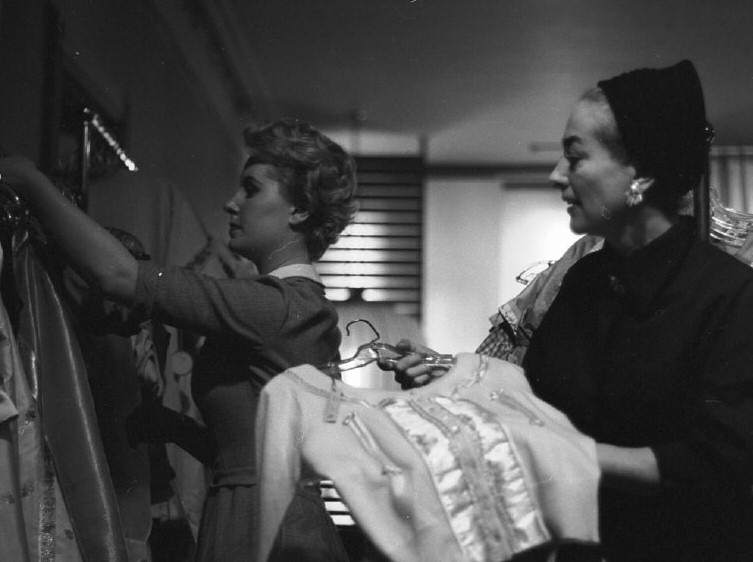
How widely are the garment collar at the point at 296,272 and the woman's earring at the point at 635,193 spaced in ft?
1.22

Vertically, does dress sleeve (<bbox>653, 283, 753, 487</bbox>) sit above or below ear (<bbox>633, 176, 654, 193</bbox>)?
below

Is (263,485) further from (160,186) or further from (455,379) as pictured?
(160,186)

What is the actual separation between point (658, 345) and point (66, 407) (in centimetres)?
62

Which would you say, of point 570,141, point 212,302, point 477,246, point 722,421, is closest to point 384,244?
point 477,246

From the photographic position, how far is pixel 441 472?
773 mm

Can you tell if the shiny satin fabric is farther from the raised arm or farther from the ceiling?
the ceiling

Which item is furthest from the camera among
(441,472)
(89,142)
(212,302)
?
(89,142)

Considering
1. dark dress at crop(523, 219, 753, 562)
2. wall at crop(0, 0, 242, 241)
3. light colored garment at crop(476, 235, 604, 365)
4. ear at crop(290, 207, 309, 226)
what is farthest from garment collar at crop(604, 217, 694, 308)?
wall at crop(0, 0, 242, 241)

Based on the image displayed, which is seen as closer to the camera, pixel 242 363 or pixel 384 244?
pixel 242 363

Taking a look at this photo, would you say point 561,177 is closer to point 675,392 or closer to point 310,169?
point 675,392

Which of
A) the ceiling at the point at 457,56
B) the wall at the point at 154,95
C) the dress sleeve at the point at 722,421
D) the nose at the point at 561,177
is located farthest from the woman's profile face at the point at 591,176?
the wall at the point at 154,95

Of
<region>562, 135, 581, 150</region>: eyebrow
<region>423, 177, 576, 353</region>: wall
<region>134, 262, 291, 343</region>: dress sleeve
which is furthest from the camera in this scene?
<region>423, 177, 576, 353</region>: wall

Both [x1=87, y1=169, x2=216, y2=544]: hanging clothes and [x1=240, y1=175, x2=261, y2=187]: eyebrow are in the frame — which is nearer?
[x1=240, y1=175, x2=261, y2=187]: eyebrow

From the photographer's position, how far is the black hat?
2.67ft
